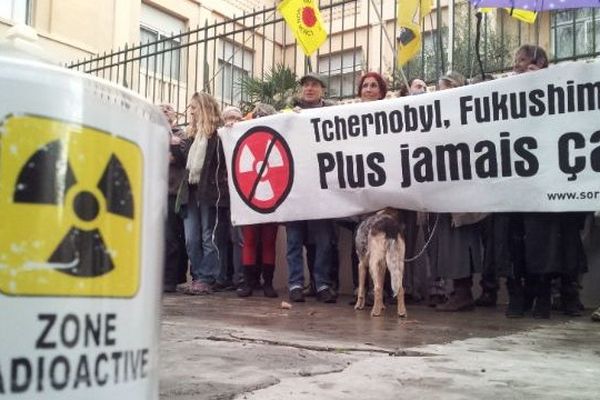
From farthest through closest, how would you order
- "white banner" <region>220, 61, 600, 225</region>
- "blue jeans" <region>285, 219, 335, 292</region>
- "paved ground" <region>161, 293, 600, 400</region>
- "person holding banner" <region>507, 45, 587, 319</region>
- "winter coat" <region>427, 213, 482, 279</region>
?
"blue jeans" <region>285, 219, 335, 292</region>
"winter coat" <region>427, 213, 482, 279</region>
"person holding banner" <region>507, 45, 587, 319</region>
"white banner" <region>220, 61, 600, 225</region>
"paved ground" <region>161, 293, 600, 400</region>

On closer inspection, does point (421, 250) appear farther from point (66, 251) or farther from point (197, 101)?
point (66, 251)

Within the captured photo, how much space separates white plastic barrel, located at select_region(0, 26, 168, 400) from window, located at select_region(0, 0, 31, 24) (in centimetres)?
1356

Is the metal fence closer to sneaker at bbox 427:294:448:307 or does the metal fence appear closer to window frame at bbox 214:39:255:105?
window frame at bbox 214:39:255:105

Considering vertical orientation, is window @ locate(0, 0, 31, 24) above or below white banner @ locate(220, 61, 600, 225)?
above

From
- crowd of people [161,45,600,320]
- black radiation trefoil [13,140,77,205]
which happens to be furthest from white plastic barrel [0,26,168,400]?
crowd of people [161,45,600,320]

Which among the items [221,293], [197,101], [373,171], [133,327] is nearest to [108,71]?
[197,101]

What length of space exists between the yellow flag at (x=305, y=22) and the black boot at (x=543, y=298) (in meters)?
3.29

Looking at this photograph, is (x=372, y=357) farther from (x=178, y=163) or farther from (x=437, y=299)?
(x=178, y=163)

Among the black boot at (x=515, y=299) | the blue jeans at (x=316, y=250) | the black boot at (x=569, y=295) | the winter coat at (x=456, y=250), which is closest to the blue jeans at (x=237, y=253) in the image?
the blue jeans at (x=316, y=250)

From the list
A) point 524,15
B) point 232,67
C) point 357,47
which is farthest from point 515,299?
point 357,47

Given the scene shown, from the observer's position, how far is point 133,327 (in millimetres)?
818

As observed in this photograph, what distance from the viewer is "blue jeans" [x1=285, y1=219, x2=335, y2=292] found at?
5734 millimetres

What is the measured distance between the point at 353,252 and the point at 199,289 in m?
1.56

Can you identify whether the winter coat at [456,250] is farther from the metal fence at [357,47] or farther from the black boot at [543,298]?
the metal fence at [357,47]
